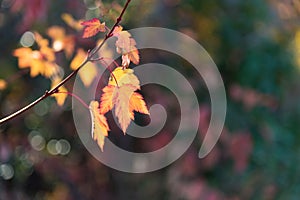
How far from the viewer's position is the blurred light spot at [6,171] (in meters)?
2.15

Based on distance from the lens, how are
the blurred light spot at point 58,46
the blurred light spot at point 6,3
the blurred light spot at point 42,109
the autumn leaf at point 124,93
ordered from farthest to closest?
1. the blurred light spot at point 42,109
2. the blurred light spot at point 6,3
3. the blurred light spot at point 58,46
4. the autumn leaf at point 124,93

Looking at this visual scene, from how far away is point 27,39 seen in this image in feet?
6.81

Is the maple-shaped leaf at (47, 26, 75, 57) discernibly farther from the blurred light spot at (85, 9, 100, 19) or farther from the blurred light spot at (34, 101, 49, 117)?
the blurred light spot at (34, 101, 49, 117)

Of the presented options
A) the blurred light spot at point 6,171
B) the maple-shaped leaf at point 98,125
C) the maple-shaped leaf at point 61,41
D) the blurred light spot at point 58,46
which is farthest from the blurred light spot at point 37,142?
the maple-shaped leaf at point 98,125

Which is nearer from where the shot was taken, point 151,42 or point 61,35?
point 61,35

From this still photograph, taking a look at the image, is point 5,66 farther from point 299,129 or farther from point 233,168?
point 299,129

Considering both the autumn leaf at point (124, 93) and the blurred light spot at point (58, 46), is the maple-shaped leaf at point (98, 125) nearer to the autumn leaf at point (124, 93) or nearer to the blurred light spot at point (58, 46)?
the autumn leaf at point (124, 93)

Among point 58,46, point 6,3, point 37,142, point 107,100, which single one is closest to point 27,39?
point 6,3

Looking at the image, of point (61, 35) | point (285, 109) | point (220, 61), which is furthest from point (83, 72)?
point (285, 109)

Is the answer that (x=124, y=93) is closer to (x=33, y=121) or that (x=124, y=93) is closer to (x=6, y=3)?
(x=6, y=3)

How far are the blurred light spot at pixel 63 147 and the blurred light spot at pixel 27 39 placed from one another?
0.48 metres

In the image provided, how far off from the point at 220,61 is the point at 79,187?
2.36 ft

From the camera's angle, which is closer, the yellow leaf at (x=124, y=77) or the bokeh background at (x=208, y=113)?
the yellow leaf at (x=124, y=77)

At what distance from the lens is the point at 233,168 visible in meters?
2.30
